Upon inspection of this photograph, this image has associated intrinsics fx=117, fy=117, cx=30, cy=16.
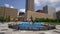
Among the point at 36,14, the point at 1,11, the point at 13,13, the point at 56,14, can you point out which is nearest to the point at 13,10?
the point at 13,13

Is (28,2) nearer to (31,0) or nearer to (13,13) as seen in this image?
(31,0)

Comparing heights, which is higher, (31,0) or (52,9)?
(31,0)

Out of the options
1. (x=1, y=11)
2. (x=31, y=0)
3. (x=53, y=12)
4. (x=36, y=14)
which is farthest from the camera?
(x=31, y=0)

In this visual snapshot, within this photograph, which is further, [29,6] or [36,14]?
[29,6]

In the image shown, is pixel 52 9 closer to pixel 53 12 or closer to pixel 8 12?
pixel 53 12

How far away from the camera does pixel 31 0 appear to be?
137 meters

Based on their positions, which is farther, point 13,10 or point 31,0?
point 31,0

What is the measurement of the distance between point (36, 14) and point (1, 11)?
122 ft

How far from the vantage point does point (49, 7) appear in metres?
130

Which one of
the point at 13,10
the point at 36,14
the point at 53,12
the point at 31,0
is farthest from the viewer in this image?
the point at 31,0

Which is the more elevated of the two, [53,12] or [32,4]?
[32,4]

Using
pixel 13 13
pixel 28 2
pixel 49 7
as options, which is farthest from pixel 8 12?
pixel 49 7

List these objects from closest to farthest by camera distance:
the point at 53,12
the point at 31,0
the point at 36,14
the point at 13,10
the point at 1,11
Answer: the point at 36,14
the point at 1,11
the point at 13,10
the point at 53,12
the point at 31,0

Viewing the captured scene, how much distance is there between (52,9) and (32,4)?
991 inches
